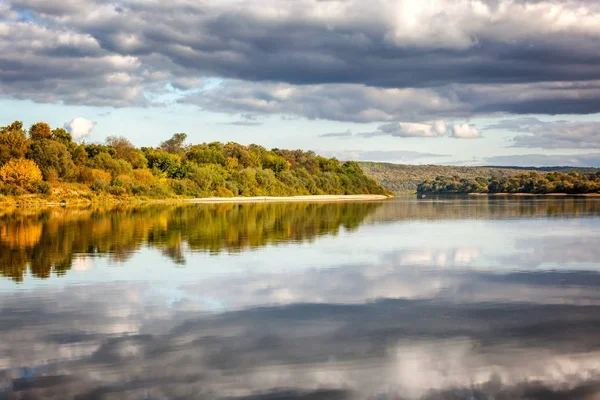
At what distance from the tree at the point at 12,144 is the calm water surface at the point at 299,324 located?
2290 inches

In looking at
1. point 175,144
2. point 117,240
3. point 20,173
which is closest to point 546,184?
point 175,144

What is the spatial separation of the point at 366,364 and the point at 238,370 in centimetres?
161

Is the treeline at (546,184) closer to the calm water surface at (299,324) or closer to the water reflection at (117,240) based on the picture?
the water reflection at (117,240)

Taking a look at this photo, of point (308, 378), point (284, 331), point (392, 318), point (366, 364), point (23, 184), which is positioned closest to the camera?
point (308, 378)

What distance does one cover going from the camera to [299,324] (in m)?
10.0

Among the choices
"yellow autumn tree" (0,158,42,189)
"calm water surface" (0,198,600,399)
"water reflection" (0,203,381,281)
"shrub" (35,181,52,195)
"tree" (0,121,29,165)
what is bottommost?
"water reflection" (0,203,381,281)

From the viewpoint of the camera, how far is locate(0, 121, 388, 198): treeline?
238 feet

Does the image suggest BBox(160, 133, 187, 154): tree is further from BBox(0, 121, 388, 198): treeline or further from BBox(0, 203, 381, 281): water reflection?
BBox(0, 203, 381, 281): water reflection

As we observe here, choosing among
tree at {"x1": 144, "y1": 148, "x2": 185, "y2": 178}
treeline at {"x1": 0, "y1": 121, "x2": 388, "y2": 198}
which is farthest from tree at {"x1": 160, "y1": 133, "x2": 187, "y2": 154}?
tree at {"x1": 144, "y1": 148, "x2": 185, "y2": 178}

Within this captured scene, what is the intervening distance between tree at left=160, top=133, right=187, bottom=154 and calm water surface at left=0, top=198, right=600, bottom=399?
108877 mm

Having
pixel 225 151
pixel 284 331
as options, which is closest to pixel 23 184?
pixel 225 151

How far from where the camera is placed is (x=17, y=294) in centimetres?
1262

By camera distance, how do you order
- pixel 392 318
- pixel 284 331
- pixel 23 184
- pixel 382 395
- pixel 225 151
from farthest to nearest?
1. pixel 225 151
2. pixel 23 184
3. pixel 392 318
4. pixel 284 331
5. pixel 382 395

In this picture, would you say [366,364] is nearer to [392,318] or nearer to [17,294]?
[392,318]
